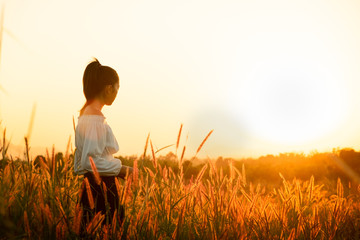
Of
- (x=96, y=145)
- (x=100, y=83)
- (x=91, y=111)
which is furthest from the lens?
(x=100, y=83)

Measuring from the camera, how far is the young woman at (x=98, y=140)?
2.61 m

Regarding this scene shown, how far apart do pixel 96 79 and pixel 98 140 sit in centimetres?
56

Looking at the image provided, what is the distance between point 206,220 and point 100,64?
1607 millimetres

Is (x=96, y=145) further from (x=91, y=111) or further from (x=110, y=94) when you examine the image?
(x=110, y=94)

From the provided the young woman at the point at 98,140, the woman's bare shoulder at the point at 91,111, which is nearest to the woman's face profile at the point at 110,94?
the young woman at the point at 98,140

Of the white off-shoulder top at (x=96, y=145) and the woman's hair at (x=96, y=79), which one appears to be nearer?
the white off-shoulder top at (x=96, y=145)

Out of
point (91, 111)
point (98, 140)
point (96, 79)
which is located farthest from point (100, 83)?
point (98, 140)

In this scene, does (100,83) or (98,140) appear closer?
(98,140)

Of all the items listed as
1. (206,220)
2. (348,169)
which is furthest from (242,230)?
(348,169)

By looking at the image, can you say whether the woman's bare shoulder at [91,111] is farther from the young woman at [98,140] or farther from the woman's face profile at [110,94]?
the woman's face profile at [110,94]

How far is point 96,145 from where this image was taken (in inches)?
102

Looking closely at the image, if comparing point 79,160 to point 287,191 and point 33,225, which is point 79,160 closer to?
point 33,225

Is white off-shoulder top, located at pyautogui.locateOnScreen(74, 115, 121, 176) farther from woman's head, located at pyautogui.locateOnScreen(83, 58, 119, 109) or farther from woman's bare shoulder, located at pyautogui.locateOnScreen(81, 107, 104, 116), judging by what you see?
woman's head, located at pyautogui.locateOnScreen(83, 58, 119, 109)

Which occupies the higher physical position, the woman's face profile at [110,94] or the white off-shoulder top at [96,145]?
the woman's face profile at [110,94]
